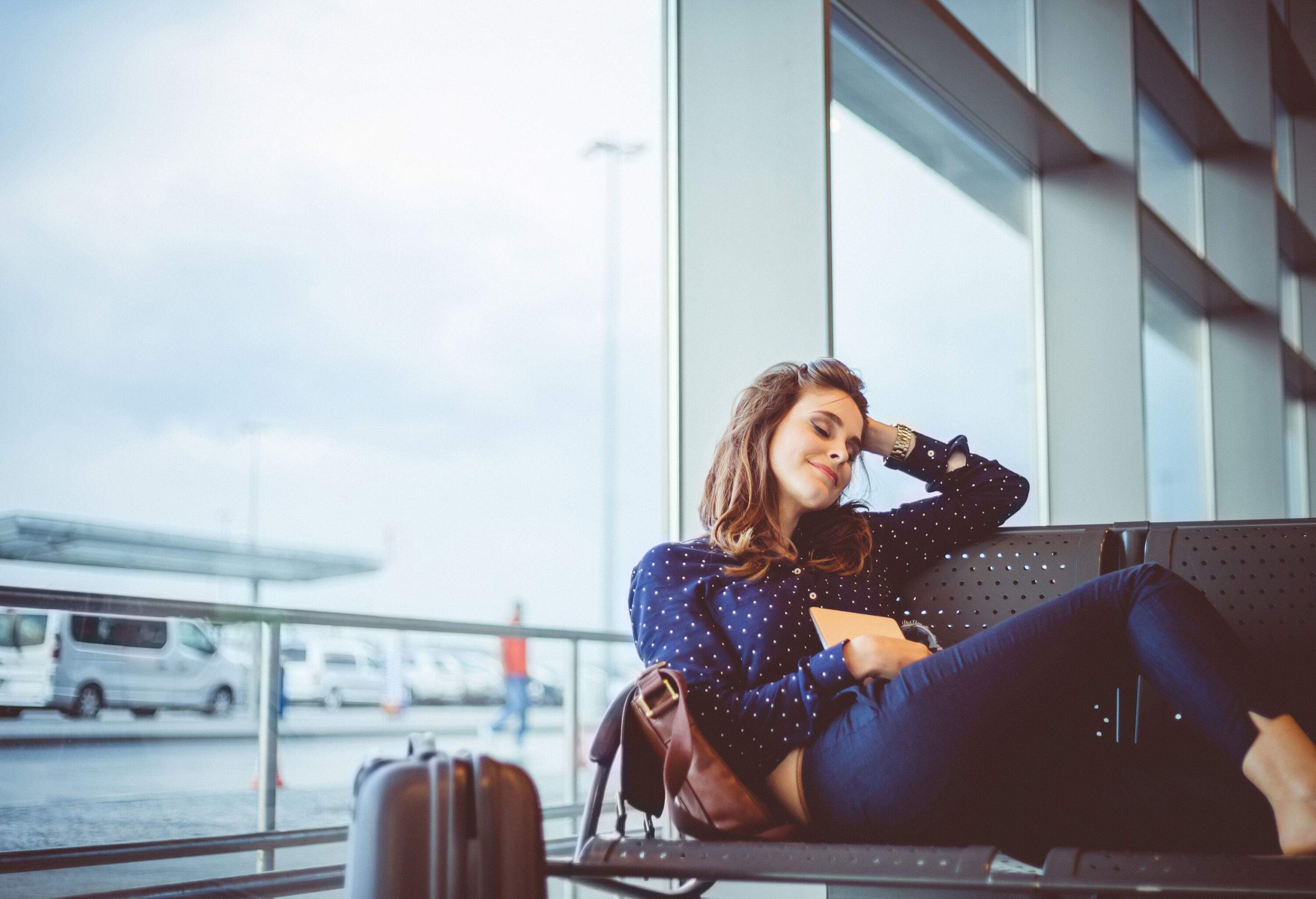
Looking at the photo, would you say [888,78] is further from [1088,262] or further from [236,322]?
[236,322]

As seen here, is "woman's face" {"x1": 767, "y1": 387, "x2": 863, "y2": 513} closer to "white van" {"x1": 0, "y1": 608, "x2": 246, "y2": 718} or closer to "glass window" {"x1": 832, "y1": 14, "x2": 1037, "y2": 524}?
"glass window" {"x1": 832, "y1": 14, "x2": 1037, "y2": 524}

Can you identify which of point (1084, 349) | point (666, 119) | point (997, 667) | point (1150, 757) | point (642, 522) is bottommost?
point (1150, 757)

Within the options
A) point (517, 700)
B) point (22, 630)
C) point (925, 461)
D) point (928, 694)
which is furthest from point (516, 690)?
point (928, 694)

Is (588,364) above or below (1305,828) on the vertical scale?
above

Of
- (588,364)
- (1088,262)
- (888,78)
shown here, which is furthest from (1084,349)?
(588,364)

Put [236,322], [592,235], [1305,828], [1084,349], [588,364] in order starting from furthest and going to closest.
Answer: [588,364], [236,322], [592,235], [1084,349], [1305,828]

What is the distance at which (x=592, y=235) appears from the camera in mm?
6871

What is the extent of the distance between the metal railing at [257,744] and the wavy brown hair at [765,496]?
1.37m

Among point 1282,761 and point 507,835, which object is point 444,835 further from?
point 1282,761

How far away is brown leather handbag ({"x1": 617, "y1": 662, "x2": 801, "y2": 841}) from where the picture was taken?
4.66 feet

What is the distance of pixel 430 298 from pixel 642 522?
139 inches

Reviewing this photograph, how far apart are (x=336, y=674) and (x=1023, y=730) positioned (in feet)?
21.2

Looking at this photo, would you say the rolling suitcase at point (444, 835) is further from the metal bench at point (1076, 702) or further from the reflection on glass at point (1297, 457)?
the reflection on glass at point (1297, 457)

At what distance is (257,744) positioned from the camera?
2.80m
